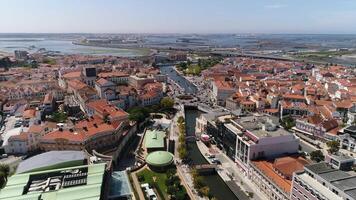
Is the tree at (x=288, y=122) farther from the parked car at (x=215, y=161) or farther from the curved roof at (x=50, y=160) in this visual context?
the curved roof at (x=50, y=160)

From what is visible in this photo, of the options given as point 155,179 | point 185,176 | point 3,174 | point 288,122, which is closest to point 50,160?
point 3,174

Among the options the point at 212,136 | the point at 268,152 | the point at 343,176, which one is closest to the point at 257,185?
the point at 268,152

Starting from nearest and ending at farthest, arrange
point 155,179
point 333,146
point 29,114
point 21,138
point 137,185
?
point 137,185, point 155,179, point 21,138, point 333,146, point 29,114

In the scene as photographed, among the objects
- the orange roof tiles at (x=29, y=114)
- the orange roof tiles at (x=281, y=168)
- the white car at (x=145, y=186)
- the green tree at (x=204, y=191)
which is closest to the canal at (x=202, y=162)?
the green tree at (x=204, y=191)

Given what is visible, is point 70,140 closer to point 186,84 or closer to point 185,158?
point 185,158

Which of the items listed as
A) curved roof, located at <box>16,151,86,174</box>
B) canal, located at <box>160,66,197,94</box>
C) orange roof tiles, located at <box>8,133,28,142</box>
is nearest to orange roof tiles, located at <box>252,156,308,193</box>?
curved roof, located at <box>16,151,86,174</box>

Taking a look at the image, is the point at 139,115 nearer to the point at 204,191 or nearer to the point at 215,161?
the point at 215,161
